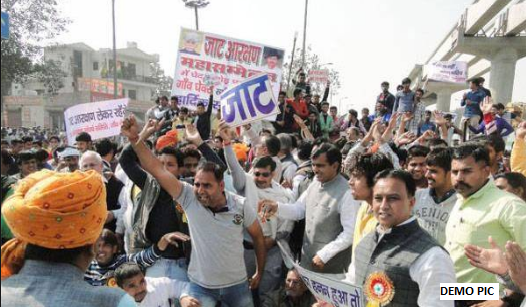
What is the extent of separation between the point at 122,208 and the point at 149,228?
0.94 metres

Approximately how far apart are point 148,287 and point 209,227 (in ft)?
2.45

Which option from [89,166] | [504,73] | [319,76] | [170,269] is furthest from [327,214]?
[504,73]

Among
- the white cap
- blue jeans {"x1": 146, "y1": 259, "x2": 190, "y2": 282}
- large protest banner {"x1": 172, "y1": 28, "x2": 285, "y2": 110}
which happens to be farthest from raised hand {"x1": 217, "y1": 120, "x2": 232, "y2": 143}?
large protest banner {"x1": 172, "y1": 28, "x2": 285, "y2": 110}

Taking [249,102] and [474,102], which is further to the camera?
[474,102]

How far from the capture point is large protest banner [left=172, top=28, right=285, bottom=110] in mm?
9781

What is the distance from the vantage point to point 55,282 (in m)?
1.50

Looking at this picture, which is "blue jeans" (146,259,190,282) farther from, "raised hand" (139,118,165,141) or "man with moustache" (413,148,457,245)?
"man with moustache" (413,148,457,245)

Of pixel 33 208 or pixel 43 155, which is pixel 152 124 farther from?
pixel 43 155

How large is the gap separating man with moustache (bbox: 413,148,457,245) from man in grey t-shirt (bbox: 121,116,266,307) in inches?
58.8

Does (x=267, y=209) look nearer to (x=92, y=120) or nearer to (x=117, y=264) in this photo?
(x=117, y=264)

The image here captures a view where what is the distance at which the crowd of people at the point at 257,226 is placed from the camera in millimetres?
1548

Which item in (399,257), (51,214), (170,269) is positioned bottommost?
(170,269)

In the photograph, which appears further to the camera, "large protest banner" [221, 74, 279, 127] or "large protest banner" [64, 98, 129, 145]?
"large protest banner" [64, 98, 129, 145]

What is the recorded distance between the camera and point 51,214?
4.91ft
